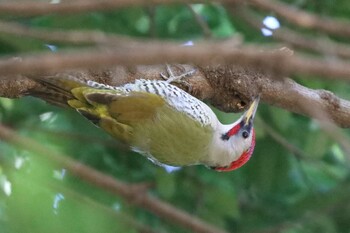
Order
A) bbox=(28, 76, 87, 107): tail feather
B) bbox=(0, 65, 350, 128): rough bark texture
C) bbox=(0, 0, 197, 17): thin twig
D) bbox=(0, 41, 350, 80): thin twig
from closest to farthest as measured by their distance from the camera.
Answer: bbox=(0, 41, 350, 80): thin twig < bbox=(0, 0, 197, 17): thin twig < bbox=(28, 76, 87, 107): tail feather < bbox=(0, 65, 350, 128): rough bark texture

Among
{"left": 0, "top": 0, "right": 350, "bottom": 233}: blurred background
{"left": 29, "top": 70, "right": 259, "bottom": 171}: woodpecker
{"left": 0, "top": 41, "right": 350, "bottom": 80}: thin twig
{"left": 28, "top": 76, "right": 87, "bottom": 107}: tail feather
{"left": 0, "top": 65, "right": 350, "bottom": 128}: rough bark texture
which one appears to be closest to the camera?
{"left": 0, "top": 41, "right": 350, "bottom": 80}: thin twig

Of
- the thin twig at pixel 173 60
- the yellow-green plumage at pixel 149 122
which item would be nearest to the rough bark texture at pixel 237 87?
the yellow-green plumage at pixel 149 122

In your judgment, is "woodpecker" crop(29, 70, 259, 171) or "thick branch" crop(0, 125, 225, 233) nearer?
"thick branch" crop(0, 125, 225, 233)

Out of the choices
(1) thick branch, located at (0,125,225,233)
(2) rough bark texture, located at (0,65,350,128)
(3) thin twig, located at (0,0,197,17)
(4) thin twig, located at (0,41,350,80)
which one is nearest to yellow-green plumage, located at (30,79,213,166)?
(2) rough bark texture, located at (0,65,350,128)

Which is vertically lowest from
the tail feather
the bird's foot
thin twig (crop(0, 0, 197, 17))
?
the bird's foot

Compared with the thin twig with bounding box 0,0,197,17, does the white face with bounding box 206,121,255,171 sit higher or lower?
lower

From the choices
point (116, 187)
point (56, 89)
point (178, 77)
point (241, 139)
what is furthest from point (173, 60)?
point (241, 139)

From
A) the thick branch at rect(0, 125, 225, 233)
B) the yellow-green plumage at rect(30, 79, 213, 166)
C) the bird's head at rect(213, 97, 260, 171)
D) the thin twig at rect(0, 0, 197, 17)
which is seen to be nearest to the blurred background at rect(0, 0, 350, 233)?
the bird's head at rect(213, 97, 260, 171)

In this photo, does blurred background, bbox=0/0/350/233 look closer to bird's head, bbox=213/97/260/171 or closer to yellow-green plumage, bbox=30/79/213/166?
bird's head, bbox=213/97/260/171

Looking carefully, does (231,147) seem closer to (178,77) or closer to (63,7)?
(178,77)
